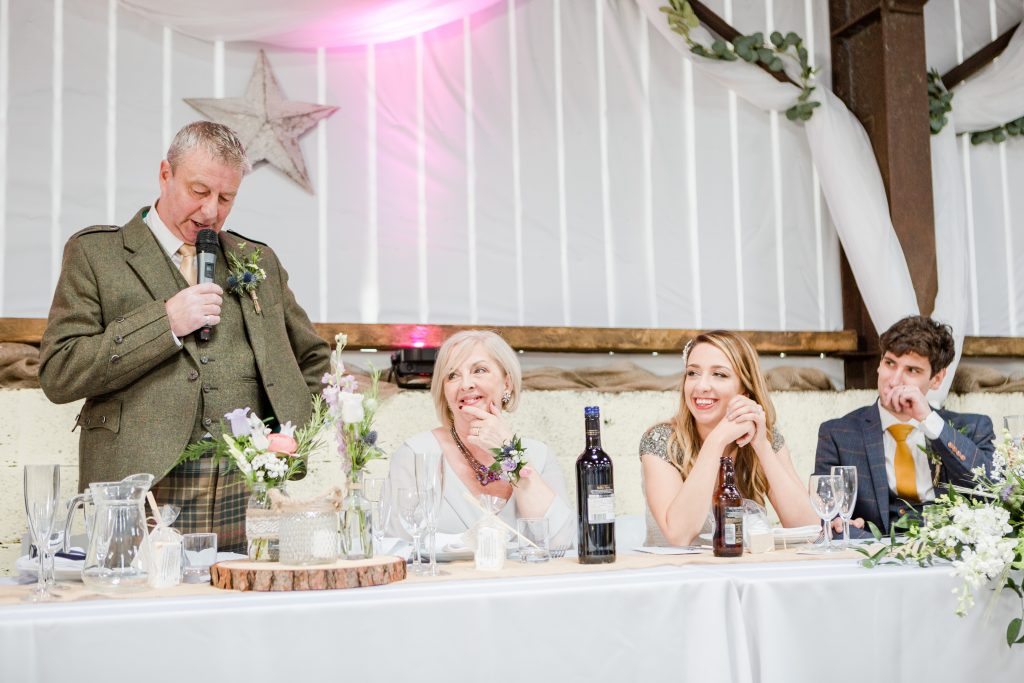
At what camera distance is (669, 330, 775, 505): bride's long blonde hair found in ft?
8.39

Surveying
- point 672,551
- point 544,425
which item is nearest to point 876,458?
point 672,551

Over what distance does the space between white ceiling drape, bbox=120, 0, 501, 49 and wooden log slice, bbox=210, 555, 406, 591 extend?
2.50m

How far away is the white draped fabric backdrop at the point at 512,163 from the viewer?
3.62 meters

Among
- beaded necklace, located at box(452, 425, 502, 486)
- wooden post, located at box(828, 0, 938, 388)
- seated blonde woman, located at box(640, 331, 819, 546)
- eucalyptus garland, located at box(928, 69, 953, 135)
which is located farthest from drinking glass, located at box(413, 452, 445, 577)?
eucalyptus garland, located at box(928, 69, 953, 135)

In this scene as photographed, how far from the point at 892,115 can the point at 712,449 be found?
8.68 feet

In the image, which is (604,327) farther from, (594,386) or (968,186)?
(968,186)

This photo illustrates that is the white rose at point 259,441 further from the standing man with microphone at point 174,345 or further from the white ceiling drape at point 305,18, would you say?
the white ceiling drape at point 305,18

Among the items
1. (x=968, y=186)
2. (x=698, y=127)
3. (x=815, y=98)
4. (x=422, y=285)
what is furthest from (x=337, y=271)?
(x=968, y=186)

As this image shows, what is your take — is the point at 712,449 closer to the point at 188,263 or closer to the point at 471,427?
the point at 471,427

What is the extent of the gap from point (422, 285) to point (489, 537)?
2.33m

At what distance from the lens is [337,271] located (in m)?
3.91

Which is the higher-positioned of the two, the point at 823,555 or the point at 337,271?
the point at 337,271

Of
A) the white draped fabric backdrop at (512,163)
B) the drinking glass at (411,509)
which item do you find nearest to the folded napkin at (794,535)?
the drinking glass at (411,509)

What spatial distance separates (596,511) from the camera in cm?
182
